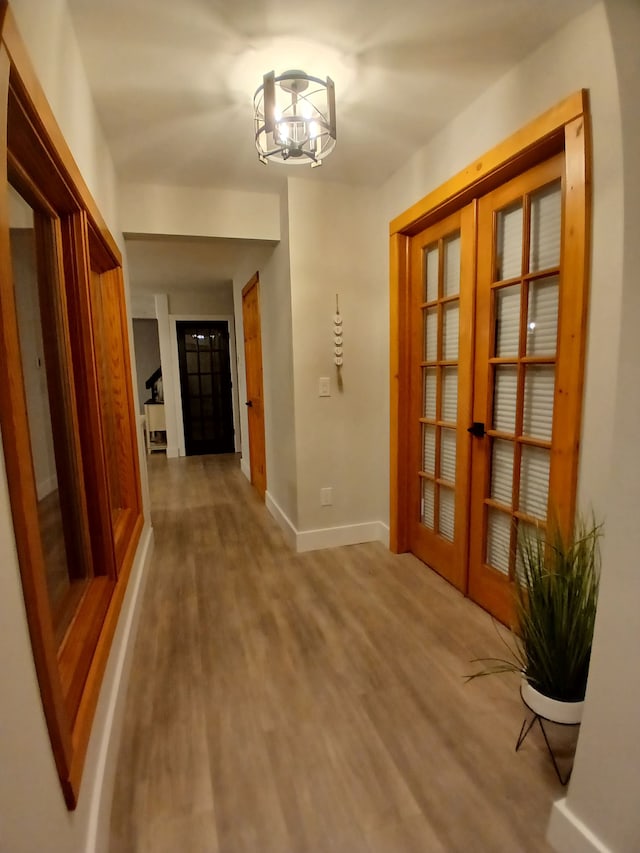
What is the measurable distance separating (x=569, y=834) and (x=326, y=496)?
204 centimetres

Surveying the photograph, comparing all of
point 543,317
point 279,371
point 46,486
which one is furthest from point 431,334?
point 46,486

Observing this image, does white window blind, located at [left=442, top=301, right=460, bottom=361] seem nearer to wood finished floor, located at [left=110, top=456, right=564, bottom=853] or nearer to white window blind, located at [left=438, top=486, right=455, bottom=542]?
white window blind, located at [left=438, top=486, right=455, bottom=542]

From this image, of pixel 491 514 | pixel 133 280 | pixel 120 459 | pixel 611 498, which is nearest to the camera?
pixel 611 498

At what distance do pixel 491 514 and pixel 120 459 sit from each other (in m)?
2.06

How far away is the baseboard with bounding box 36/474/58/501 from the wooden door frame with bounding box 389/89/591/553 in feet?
5.90

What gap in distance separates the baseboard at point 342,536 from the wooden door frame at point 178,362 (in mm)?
3431

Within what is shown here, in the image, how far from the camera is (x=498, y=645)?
1887 millimetres

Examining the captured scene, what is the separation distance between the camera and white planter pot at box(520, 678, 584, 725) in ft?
3.98

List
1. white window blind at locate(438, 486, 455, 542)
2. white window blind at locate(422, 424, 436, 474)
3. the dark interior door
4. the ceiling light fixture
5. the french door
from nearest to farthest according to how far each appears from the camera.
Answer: the ceiling light fixture, the french door, white window blind at locate(438, 486, 455, 542), white window blind at locate(422, 424, 436, 474), the dark interior door

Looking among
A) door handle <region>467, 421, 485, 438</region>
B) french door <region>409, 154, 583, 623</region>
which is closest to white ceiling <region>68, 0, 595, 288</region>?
french door <region>409, 154, 583, 623</region>

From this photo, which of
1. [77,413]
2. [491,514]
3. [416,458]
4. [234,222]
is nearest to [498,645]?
[491,514]

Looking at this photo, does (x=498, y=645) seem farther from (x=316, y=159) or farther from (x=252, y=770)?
(x=316, y=159)

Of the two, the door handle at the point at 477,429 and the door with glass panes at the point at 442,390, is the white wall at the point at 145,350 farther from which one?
the door handle at the point at 477,429

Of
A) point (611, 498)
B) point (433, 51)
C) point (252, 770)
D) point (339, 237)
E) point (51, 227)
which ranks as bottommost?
point (252, 770)
